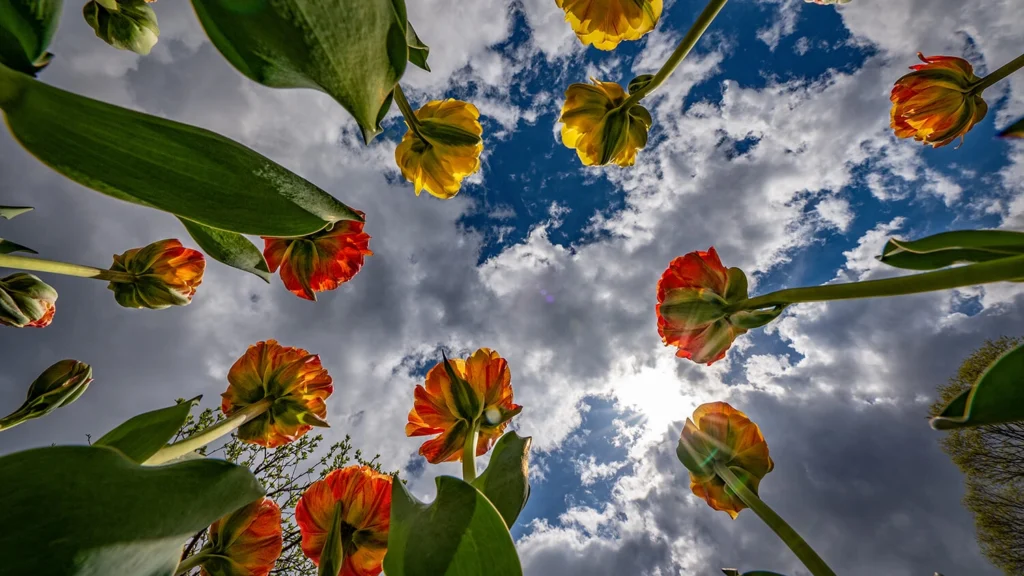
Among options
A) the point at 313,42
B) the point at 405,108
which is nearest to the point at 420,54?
the point at 405,108

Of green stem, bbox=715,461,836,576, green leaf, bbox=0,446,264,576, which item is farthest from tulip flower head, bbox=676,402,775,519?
green leaf, bbox=0,446,264,576

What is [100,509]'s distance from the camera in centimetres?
15

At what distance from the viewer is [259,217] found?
19cm

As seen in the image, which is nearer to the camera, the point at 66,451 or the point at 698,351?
the point at 66,451

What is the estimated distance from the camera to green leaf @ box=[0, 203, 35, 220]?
0.41 m

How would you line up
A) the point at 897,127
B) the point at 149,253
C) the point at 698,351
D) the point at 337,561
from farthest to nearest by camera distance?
the point at 897,127
the point at 149,253
the point at 698,351
the point at 337,561

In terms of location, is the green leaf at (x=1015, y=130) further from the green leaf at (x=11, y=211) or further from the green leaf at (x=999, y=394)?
the green leaf at (x=11, y=211)

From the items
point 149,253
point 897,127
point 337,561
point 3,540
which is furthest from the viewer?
point 897,127

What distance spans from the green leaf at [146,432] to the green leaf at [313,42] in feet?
0.64

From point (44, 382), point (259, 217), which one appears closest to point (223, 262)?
point (259, 217)

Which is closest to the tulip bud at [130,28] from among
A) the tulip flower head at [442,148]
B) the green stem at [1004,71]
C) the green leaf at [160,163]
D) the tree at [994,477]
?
the tulip flower head at [442,148]

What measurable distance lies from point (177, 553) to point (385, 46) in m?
0.24

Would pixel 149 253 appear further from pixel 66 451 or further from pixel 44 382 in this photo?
pixel 66 451

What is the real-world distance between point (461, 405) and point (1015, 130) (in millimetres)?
388
